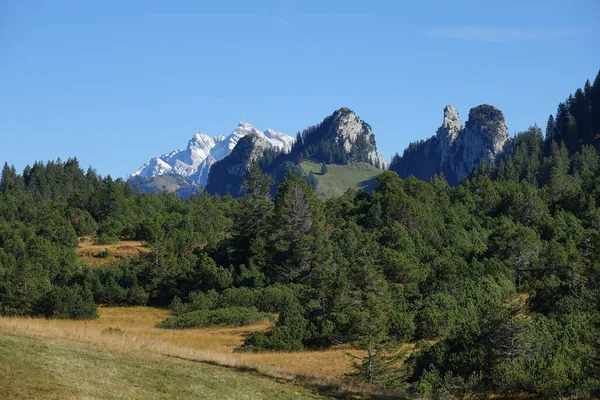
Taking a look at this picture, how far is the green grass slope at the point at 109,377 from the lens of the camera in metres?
18.4

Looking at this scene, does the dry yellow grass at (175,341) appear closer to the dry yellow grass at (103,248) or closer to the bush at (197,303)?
the bush at (197,303)

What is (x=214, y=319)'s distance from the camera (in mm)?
57656

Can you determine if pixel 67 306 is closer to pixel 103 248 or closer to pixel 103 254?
pixel 103 254

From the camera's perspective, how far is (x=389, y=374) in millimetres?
33531

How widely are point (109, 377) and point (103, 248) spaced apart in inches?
2934

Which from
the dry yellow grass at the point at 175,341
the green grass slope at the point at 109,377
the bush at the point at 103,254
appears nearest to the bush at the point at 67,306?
the dry yellow grass at the point at 175,341

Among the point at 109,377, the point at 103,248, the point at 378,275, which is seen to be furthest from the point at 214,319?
the point at 103,248

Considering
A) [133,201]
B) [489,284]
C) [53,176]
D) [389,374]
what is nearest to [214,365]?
[389,374]

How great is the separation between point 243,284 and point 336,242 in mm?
12344

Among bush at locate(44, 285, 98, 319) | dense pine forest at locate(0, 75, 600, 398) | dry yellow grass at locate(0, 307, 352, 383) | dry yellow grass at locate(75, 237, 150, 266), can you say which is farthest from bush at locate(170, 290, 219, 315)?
dry yellow grass at locate(75, 237, 150, 266)

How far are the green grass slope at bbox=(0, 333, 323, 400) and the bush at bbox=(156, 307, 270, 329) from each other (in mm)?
29987

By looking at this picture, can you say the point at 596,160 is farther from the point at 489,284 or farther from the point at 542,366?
the point at 542,366

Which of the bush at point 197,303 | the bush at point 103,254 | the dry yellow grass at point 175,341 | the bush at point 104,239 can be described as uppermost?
the bush at point 104,239

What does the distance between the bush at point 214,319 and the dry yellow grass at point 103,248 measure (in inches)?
1076
